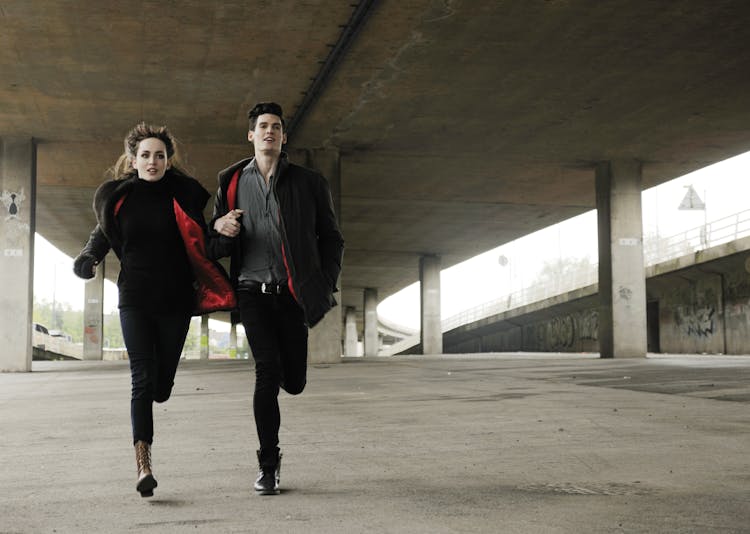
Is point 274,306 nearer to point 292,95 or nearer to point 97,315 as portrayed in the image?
point 292,95

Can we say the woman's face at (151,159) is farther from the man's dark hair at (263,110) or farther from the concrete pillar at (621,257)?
the concrete pillar at (621,257)

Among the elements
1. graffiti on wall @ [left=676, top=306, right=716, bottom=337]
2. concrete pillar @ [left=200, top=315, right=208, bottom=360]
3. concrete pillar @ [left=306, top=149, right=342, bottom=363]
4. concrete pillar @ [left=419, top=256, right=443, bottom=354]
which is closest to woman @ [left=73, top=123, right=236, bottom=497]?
concrete pillar @ [left=306, top=149, right=342, bottom=363]

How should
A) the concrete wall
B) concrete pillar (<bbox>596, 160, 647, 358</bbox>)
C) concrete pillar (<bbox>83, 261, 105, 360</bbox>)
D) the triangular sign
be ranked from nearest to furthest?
concrete pillar (<bbox>596, 160, 647, 358</bbox>), the concrete wall, the triangular sign, concrete pillar (<bbox>83, 261, 105, 360</bbox>)

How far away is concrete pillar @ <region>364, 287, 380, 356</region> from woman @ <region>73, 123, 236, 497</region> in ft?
181

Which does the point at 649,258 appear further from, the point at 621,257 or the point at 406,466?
the point at 406,466

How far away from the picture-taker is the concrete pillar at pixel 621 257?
992 inches

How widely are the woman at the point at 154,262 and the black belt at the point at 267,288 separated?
15 cm

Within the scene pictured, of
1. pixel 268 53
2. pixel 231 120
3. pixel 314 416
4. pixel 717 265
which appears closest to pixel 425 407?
pixel 314 416

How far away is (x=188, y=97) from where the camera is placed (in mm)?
18859

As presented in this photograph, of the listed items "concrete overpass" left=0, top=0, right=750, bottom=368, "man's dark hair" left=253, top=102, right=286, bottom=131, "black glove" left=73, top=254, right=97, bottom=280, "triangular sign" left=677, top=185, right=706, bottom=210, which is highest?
"triangular sign" left=677, top=185, right=706, bottom=210

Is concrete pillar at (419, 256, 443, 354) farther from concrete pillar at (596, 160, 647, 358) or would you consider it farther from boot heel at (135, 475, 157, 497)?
boot heel at (135, 475, 157, 497)

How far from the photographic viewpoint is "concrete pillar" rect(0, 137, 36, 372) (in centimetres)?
2169

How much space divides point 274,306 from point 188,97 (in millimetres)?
15202

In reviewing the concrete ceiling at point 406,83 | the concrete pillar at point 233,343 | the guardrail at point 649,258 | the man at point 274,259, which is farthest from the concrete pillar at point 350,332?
the man at point 274,259
